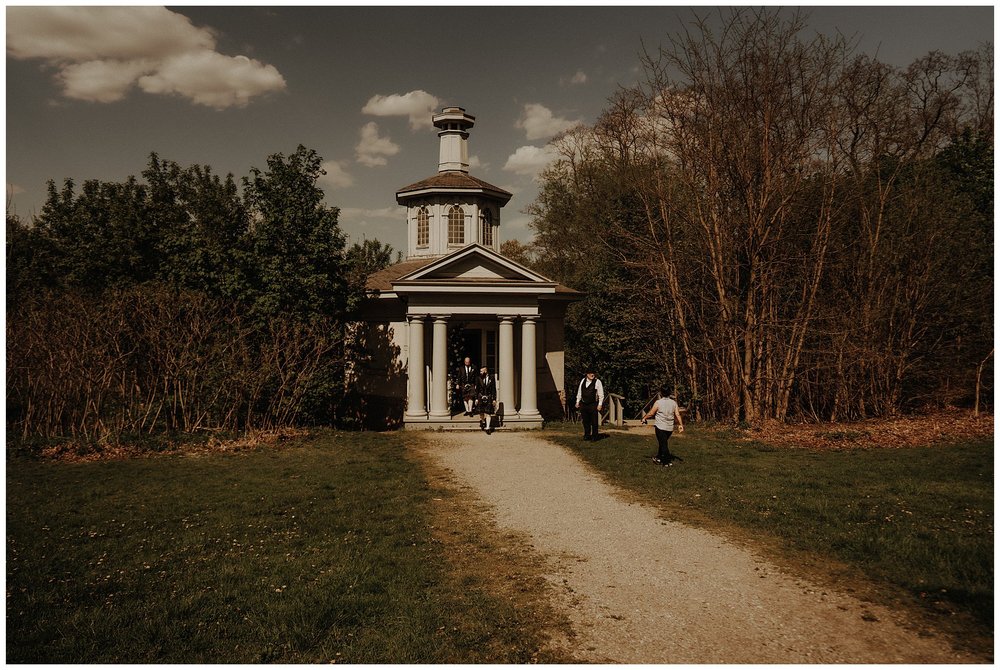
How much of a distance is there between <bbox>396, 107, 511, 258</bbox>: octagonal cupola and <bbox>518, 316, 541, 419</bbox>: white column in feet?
18.3

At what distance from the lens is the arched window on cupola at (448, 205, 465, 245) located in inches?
909

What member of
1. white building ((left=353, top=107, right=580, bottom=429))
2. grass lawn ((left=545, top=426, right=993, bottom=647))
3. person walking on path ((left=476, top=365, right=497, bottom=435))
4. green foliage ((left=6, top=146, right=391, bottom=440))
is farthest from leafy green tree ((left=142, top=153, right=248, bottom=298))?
grass lawn ((left=545, top=426, right=993, bottom=647))

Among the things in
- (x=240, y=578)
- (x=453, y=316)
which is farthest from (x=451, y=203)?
(x=240, y=578)

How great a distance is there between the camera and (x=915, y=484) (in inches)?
399

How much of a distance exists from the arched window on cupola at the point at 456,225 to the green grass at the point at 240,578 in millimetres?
13660

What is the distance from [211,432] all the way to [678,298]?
14.7 m

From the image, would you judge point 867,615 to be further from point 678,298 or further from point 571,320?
point 571,320

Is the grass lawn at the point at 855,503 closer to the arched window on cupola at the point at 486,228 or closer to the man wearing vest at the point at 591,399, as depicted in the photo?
the man wearing vest at the point at 591,399

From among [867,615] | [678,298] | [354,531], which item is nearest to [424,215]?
[678,298]

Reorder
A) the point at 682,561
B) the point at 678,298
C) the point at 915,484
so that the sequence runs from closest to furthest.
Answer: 1. the point at 682,561
2. the point at 915,484
3. the point at 678,298

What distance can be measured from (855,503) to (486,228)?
16820mm

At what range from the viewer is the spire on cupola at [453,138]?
2372cm

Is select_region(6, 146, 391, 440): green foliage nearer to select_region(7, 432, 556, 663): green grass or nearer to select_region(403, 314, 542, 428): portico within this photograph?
select_region(403, 314, 542, 428): portico

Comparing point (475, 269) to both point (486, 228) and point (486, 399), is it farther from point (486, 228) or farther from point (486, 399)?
point (486, 228)
